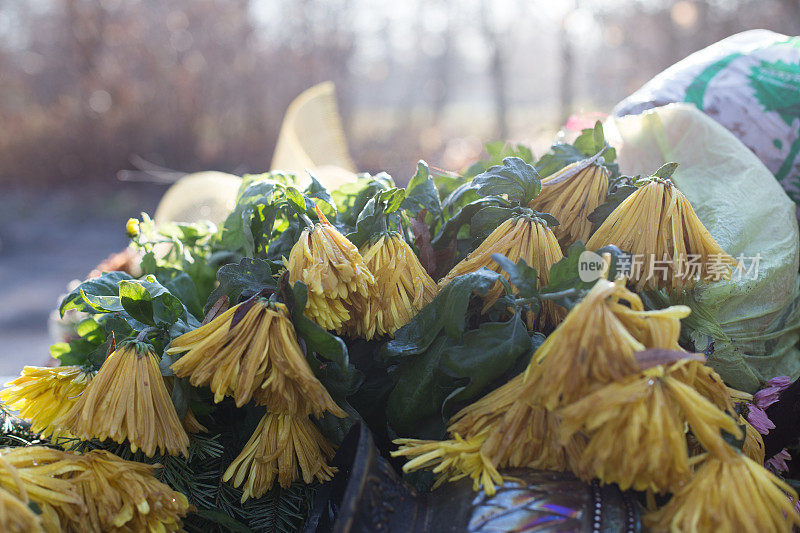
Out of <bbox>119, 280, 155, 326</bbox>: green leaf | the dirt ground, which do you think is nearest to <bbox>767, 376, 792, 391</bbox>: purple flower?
<bbox>119, 280, 155, 326</bbox>: green leaf

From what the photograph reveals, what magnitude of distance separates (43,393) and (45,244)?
15.8ft

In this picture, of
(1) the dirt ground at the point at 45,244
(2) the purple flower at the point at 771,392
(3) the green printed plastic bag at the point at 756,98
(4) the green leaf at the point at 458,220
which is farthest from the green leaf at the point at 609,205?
(1) the dirt ground at the point at 45,244

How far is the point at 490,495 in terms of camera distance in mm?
567

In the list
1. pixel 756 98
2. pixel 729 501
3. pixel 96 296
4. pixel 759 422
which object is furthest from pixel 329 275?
pixel 756 98

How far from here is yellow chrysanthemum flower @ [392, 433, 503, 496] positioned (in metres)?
0.57

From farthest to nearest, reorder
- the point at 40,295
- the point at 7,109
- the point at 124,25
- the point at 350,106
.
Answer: the point at 350,106, the point at 7,109, the point at 124,25, the point at 40,295

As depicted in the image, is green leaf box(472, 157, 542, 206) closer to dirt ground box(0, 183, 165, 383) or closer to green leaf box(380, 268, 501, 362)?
green leaf box(380, 268, 501, 362)

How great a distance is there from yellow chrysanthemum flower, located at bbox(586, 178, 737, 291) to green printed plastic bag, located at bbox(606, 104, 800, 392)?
15 centimetres

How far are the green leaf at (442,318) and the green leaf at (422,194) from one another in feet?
0.60

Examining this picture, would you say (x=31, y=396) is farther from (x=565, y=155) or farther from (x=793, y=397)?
(x=793, y=397)

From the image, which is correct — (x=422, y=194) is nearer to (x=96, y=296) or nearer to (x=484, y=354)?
(x=484, y=354)

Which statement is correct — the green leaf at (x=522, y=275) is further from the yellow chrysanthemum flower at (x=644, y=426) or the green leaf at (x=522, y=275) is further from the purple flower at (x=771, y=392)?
the purple flower at (x=771, y=392)

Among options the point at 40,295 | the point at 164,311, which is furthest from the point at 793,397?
the point at 40,295

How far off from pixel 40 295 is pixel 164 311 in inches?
147
